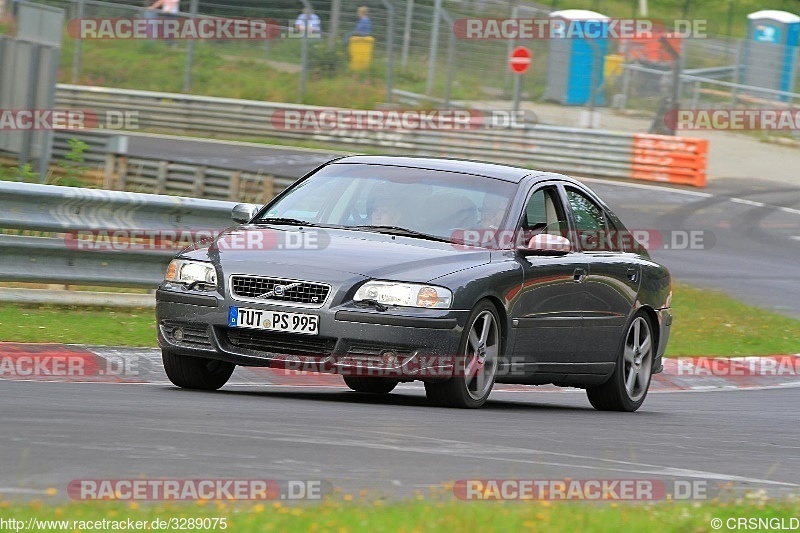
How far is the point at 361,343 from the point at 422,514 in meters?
3.57

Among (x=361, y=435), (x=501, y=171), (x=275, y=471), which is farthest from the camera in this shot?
(x=501, y=171)

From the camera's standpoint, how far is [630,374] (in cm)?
1129

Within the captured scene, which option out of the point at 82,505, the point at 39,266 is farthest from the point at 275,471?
the point at 39,266

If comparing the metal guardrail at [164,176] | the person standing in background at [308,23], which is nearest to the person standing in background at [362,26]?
the person standing in background at [308,23]

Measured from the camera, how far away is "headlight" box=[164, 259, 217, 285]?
9.16 meters

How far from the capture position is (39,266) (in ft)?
40.7

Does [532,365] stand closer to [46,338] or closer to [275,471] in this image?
[46,338]

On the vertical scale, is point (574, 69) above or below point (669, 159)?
above

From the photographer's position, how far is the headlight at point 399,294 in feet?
29.1

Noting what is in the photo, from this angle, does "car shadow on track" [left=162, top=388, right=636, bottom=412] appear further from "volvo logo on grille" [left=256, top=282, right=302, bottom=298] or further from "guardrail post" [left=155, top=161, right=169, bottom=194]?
"guardrail post" [left=155, top=161, right=169, bottom=194]

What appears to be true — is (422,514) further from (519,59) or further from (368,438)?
(519,59)

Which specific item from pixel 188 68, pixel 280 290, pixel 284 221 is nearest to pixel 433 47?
pixel 188 68

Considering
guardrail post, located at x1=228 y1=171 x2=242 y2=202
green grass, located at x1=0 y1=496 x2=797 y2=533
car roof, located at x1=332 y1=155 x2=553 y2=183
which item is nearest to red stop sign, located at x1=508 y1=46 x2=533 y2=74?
guardrail post, located at x1=228 y1=171 x2=242 y2=202

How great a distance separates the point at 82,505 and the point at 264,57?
3023 centimetres
